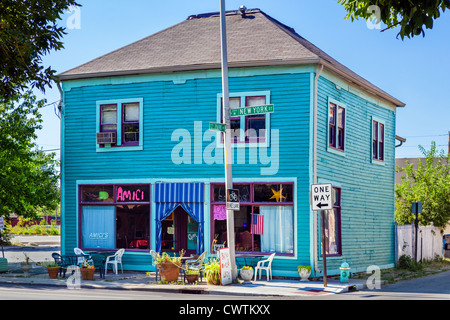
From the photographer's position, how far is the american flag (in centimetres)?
2117

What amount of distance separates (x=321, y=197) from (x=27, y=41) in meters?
9.24

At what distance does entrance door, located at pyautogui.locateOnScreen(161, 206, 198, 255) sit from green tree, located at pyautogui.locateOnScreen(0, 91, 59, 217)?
31.6 feet

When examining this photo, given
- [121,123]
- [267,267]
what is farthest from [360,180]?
[121,123]

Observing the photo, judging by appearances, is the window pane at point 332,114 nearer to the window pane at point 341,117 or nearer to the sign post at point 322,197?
the window pane at point 341,117

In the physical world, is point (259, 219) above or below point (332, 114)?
below

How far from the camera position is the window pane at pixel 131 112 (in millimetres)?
22938

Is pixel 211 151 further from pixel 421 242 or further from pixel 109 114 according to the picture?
pixel 421 242

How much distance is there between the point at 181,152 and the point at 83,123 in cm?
424

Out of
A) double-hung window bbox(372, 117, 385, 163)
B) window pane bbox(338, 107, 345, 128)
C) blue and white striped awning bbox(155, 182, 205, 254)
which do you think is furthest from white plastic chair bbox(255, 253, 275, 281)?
double-hung window bbox(372, 117, 385, 163)

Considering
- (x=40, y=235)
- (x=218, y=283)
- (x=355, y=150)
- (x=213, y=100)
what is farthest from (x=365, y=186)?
(x=40, y=235)

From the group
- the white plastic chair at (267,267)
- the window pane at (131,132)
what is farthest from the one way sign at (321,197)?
the window pane at (131,132)

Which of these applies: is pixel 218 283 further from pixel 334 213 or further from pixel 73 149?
pixel 73 149

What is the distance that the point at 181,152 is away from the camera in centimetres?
2206

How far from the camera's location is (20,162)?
29625 millimetres
